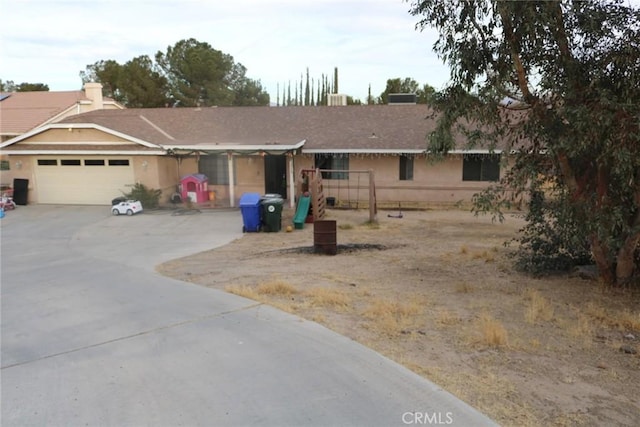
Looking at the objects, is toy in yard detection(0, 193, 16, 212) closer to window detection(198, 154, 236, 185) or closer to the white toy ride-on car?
the white toy ride-on car

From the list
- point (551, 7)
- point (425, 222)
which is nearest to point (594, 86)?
point (551, 7)

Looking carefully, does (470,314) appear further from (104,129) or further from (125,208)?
(104,129)

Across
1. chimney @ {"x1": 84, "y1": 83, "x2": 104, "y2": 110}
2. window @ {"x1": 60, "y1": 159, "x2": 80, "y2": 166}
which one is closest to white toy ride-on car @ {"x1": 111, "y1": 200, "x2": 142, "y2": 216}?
window @ {"x1": 60, "y1": 159, "x2": 80, "y2": 166}

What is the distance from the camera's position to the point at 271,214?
15992 mm

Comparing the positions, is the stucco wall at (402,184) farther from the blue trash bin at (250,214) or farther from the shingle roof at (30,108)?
the shingle roof at (30,108)

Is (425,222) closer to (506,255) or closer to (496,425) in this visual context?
(506,255)

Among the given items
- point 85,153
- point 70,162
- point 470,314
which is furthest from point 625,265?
point 70,162

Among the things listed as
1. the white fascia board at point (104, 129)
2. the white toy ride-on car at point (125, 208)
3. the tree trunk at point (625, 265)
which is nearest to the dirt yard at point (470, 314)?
the tree trunk at point (625, 265)

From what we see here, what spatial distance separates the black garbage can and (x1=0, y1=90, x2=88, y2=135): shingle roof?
629 inches

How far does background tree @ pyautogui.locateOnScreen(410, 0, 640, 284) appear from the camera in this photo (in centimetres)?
718

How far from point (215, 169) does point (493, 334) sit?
18.0 metres

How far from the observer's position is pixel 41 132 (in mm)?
21766

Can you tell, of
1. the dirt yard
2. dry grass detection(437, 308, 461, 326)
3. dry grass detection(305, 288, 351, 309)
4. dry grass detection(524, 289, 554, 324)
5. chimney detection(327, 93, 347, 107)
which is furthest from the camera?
chimney detection(327, 93, 347, 107)

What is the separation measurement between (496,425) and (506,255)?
26.9ft
